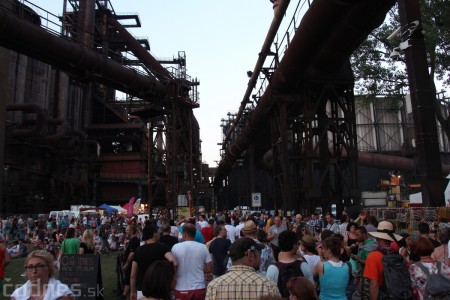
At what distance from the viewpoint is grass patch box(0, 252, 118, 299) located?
9273 millimetres

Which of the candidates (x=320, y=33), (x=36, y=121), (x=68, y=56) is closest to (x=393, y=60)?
(x=320, y=33)

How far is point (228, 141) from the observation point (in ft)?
149

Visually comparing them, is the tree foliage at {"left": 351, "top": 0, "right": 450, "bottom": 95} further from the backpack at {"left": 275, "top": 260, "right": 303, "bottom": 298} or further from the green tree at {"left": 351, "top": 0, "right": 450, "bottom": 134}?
the backpack at {"left": 275, "top": 260, "right": 303, "bottom": 298}

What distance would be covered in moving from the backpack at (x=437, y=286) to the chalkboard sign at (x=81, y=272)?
525cm

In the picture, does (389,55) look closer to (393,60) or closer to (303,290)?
(393,60)

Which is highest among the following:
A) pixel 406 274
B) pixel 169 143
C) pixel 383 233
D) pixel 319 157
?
pixel 169 143

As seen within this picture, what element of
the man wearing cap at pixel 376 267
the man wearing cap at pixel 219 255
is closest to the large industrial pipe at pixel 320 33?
the man wearing cap at pixel 219 255

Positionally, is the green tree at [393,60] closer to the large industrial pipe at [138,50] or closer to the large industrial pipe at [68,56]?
the large industrial pipe at [68,56]

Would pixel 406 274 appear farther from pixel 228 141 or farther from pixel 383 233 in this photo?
pixel 228 141

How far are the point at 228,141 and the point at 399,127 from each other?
28409mm

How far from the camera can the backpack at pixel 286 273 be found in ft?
13.2

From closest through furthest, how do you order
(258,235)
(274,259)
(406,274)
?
(406,274) → (274,259) → (258,235)

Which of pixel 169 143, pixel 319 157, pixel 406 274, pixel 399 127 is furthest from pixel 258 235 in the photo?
pixel 399 127

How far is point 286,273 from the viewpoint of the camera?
13.4ft
